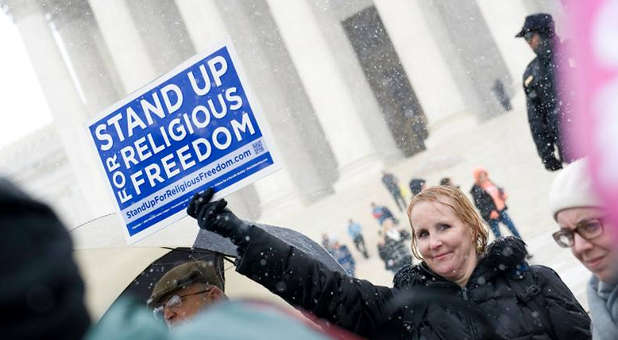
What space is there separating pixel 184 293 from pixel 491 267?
1120 millimetres

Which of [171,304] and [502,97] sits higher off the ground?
[502,97]

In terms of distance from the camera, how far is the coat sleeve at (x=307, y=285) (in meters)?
2.52

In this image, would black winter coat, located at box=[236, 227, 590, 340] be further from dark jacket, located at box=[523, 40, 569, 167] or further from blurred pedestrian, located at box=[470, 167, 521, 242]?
blurred pedestrian, located at box=[470, 167, 521, 242]

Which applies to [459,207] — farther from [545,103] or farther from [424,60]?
[424,60]

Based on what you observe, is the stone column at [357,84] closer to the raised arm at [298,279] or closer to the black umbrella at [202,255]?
the black umbrella at [202,255]

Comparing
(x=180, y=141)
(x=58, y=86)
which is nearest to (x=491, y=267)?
(x=180, y=141)

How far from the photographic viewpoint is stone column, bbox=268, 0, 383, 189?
25.5 metres

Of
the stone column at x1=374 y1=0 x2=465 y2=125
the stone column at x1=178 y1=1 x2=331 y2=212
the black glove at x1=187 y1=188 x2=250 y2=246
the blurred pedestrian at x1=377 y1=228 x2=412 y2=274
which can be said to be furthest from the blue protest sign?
the stone column at x1=178 y1=1 x2=331 y2=212

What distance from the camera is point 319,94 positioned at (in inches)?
1017

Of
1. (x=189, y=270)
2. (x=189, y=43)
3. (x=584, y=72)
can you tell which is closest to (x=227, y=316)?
Result: (x=584, y=72)

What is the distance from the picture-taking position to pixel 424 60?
23734 millimetres

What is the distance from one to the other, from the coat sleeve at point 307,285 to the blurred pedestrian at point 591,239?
0.79 m

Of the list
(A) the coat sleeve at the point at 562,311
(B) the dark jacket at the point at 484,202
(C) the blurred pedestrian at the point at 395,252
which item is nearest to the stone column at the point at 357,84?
(C) the blurred pedestrian at the point at 395,252

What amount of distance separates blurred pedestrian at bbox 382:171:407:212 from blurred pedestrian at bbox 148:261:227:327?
18244 millimetres
